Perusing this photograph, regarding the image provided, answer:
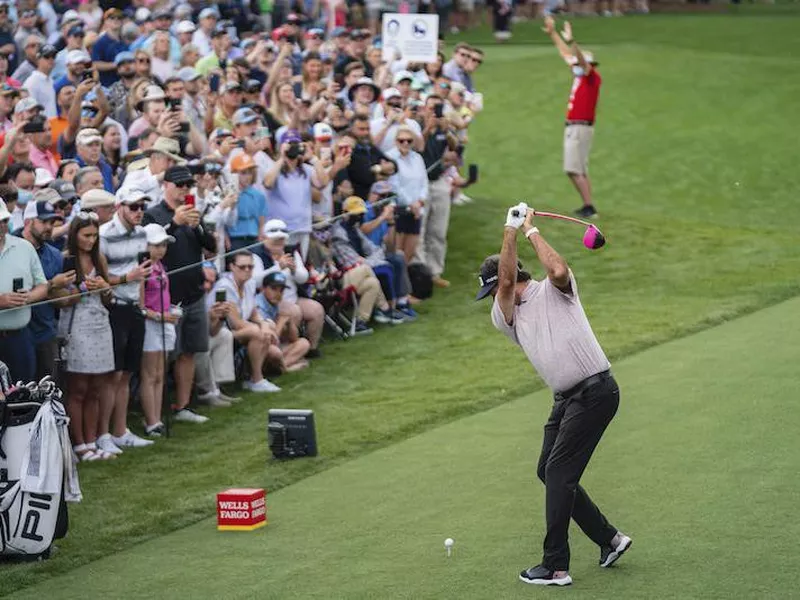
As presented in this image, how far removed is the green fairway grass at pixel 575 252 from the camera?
12945 mm

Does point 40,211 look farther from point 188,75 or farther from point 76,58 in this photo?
point 188,75

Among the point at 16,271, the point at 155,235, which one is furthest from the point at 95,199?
the point at 16,271

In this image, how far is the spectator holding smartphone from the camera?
13.7 metres

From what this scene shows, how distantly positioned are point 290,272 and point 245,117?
179cm

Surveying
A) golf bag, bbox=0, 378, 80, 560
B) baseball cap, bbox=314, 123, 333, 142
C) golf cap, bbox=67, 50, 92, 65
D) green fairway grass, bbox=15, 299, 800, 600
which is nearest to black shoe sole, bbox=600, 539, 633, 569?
green fairway grass, bbox=15, 299, 800, 600

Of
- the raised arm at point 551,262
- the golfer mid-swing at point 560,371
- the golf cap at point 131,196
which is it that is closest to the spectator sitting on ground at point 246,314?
the golf cap at point 131,196

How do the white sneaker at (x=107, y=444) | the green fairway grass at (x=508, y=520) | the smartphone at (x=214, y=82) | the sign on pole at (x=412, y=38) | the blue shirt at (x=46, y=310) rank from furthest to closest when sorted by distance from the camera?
the sign on pole at (x=412, y=38) → the smartphone at (x=214, y=82) → the white sneaker at (x=107, y=444) → the blue shirt at (x=46, y=310) → the green fairway grass at (x=508, y=520)

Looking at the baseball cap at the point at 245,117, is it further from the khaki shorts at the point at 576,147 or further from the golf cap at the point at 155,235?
the khaki shorts at the point at 576,147

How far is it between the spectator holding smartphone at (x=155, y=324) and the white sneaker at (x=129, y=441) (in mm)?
276

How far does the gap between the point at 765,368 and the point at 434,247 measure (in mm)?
6354

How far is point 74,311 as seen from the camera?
13188 millimetres

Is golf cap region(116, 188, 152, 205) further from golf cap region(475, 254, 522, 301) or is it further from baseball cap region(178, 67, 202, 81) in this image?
baseball cap region(178, 67, 202, 81)

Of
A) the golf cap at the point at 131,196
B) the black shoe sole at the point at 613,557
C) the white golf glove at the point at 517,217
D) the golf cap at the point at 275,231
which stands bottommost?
the black shoe sole at the point at 613,557

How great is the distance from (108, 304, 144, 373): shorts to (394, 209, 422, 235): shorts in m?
6.22
